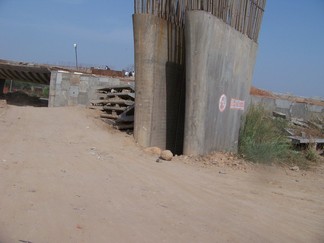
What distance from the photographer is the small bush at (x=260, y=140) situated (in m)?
8.60

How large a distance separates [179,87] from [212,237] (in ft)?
18.1

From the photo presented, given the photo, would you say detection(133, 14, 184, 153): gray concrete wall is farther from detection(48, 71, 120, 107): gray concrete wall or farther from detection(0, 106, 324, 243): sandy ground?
detection(48, 71, 120, 107): gray concrete wall

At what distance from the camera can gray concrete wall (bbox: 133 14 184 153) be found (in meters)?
8.20

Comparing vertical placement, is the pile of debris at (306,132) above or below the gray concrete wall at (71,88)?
below

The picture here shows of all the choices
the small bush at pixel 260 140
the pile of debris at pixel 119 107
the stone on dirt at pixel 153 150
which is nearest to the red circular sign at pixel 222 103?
the small bush at pixel 260 140

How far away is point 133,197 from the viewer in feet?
15.6

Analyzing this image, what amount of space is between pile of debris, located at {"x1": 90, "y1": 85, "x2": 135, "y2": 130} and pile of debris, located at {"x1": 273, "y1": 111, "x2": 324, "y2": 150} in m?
4.10

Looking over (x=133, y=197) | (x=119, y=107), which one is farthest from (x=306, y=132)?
(x=133, y=197)

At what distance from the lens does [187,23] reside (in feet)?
25.0

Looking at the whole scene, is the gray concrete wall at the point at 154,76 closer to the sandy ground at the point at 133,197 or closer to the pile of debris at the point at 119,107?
the sandy ground at the point at 133,197

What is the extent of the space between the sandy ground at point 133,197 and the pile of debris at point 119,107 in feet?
5.97

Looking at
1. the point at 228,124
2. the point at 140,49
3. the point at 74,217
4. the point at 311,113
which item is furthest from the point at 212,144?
the point at 311,113

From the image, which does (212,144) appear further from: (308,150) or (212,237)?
(212,237)

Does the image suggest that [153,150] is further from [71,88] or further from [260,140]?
[71,88]
